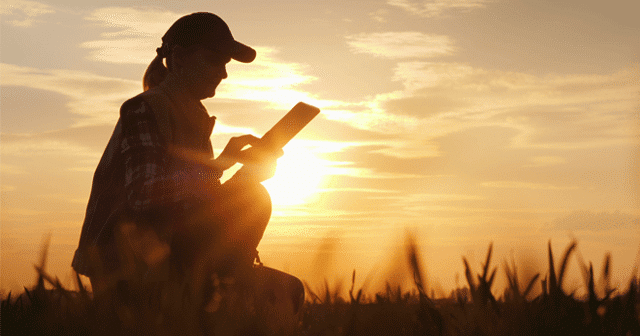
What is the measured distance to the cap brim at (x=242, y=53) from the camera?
4441 millimetres

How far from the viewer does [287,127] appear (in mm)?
4051

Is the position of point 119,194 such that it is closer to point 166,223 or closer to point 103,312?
point 166,223

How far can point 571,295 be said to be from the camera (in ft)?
7.55

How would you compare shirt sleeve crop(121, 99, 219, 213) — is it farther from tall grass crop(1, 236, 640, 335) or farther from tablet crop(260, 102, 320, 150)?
tall grass crop(1, 236, 640, 335)

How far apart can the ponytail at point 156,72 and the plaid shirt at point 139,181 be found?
0.53 metres

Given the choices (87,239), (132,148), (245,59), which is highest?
(245,59)

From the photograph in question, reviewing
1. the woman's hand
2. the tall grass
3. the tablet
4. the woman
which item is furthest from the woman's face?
the tall grass

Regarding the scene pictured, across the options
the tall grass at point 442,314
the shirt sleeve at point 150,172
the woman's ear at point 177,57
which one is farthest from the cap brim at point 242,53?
the tall grass at point 442,314

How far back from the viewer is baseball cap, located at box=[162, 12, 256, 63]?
4.33 m

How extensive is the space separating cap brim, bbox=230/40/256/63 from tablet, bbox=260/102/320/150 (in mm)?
692

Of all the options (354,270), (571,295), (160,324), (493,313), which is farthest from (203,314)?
(571,295)

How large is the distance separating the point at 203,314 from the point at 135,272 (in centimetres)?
34

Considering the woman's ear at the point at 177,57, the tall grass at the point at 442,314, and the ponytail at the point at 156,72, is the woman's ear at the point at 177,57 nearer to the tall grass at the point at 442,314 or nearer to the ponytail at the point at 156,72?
the ponytail at the point at 156,72

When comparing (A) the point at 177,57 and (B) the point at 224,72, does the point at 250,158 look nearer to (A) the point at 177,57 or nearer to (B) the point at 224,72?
(B) the point at 224,72
